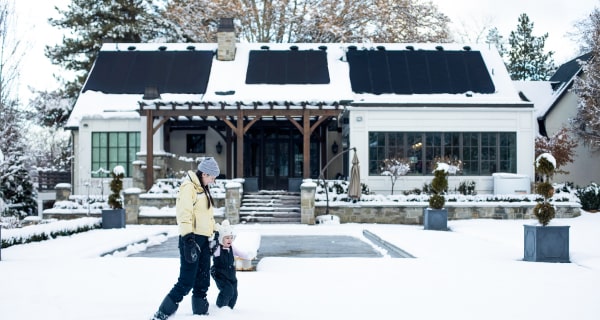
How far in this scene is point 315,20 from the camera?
110 ft

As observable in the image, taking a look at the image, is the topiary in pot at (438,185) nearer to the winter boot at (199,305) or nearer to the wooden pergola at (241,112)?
the wooden pergola at (241,112)

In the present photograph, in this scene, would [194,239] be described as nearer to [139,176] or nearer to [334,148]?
[139,176]

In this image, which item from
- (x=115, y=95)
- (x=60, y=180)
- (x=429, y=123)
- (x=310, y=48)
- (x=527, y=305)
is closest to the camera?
(x=527, y=305)

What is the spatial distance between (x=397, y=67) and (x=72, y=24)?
20520 millimetres

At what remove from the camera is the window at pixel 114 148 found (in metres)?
24.2

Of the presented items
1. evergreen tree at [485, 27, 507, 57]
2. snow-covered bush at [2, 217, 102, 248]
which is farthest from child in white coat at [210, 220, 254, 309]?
evergreen tree at [485, 27, 507, 57]

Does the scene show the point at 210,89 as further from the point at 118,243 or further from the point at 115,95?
the point at 118,243

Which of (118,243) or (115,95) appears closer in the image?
(118,243)

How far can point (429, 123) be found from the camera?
2303cm

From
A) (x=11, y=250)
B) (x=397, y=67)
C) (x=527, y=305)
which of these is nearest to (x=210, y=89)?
(x=397, y=67)

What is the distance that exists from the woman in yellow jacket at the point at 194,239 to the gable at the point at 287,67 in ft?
62.2

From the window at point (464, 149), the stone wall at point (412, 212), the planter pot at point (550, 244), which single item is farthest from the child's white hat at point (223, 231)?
the window at point (464, 149)

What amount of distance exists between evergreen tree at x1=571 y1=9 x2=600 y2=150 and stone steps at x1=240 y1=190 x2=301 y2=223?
11.9 metres

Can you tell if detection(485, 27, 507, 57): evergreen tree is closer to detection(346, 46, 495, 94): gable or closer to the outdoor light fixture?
detection(346, 46, 495, 94): gable
